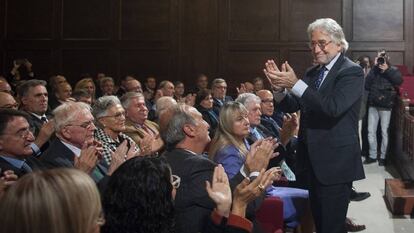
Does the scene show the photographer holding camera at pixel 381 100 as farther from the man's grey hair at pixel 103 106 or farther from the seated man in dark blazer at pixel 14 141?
the seated man in dark blazer at pixel 14 141

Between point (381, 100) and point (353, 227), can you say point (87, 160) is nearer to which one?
point (353, 227)

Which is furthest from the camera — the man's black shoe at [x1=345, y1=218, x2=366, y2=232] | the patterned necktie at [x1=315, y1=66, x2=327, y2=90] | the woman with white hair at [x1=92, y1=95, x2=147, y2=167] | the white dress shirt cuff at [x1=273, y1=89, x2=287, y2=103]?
the man's black shoe at [x1=345, y1=218, x2=366, y2=232]

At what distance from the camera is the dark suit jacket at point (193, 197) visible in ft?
6.91

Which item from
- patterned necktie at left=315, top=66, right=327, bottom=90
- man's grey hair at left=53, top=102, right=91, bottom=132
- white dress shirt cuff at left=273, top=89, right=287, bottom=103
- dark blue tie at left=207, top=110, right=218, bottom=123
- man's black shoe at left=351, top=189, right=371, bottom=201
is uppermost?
patterned necktie at left=315, top=66, right=327, bottom=90

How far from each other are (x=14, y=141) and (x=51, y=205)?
160 centimetres

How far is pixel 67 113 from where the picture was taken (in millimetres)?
2996

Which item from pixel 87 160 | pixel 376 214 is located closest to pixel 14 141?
pixel 87 160

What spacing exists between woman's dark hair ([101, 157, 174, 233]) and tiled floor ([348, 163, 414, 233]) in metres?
2.92

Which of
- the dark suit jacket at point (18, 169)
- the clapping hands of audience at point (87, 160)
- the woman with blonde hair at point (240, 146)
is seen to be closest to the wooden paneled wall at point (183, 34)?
the woman with blonde hair at point (240, 146)

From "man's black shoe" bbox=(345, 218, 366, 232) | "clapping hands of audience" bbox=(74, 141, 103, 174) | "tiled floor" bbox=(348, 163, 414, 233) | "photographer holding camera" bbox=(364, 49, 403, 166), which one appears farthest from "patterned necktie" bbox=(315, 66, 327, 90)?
"photographer holding camera" bbox=(364, 49, 403, 166)

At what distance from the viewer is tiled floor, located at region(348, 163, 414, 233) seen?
414 cm

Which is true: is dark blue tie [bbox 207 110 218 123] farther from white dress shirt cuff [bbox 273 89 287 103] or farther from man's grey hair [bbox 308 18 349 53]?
man's grey hair [bbox 308 18 349 53]

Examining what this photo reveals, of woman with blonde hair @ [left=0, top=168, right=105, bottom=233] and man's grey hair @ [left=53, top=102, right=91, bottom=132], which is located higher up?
man's grey hair @ [left=53, top=102, right=91, bottom=132]

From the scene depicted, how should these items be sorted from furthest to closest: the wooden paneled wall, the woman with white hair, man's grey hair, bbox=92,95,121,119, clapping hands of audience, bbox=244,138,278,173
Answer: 1. the wooden paneled wall
2. man's grey hair, bbox=92,95,121,119
3. the woman with white hair
4. clapping hands of audience, bbox=244,138,278,173
